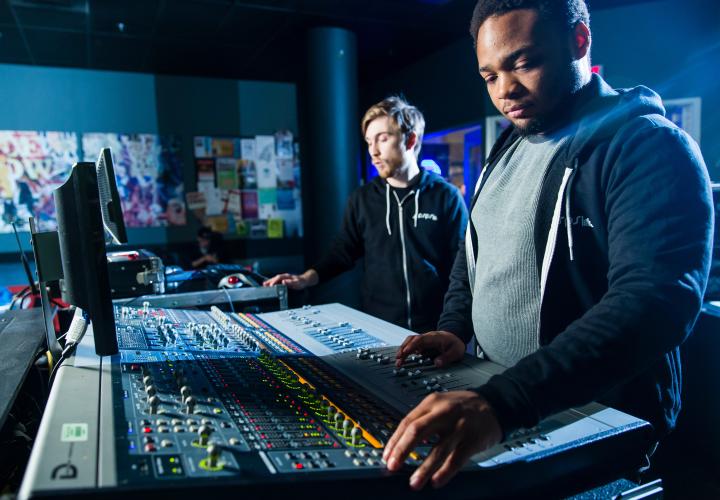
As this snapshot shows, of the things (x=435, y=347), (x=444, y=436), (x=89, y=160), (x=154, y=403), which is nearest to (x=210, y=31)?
(x=89, y=160)

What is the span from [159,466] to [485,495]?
1.29ft

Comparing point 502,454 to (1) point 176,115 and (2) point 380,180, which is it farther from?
(1) point 176,115

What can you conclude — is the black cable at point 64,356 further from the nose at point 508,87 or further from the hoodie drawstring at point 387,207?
the hoodie drawstring at point 387,207

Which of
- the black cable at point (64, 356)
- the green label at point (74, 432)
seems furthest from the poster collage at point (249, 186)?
the green label at point (74, 432)

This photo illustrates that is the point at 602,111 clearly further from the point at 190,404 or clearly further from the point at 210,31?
the point at 210,31

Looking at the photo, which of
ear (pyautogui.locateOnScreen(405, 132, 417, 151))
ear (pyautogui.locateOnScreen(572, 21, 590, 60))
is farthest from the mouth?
ear (pyautogui.locateOnScreen(405, 132, 417, 151))

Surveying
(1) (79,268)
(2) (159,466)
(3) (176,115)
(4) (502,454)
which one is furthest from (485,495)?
(3) (176,115)

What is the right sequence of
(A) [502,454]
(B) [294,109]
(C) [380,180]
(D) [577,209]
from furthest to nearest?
(B) [294,109] → (C) [380,180] → (D) [577,209] → (A) [502,454]

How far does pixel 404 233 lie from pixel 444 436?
1.57m

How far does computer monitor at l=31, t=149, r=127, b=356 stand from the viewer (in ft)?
3.58

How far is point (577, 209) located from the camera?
97 cm

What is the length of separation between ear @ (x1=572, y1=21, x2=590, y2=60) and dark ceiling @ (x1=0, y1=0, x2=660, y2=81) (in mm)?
3337

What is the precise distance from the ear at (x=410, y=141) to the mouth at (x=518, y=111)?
113 centimetres

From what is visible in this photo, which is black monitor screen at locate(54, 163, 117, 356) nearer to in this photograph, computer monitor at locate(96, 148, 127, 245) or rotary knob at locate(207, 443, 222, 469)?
computer monitor at locate(96, 148, 127, 245)
